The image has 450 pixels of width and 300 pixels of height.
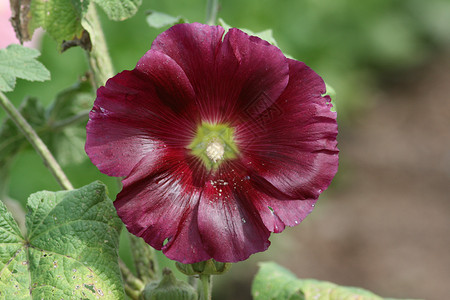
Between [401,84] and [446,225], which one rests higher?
[401,84]

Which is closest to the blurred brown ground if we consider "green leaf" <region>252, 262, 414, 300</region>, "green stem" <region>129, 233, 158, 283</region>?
"green leaf" <region>252, 262, 414, 300</region>

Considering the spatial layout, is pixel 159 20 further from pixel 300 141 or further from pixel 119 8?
pixel 300 141

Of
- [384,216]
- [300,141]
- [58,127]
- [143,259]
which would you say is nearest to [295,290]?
[143,259]

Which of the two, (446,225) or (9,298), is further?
(446,225)

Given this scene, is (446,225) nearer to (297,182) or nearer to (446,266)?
(446,266)

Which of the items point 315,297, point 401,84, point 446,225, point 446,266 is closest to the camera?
point 315,297

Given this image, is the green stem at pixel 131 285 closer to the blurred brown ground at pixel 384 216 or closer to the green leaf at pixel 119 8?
the green leaf at pixel 119 8

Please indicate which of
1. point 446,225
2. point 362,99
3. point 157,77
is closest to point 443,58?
point 362,99
